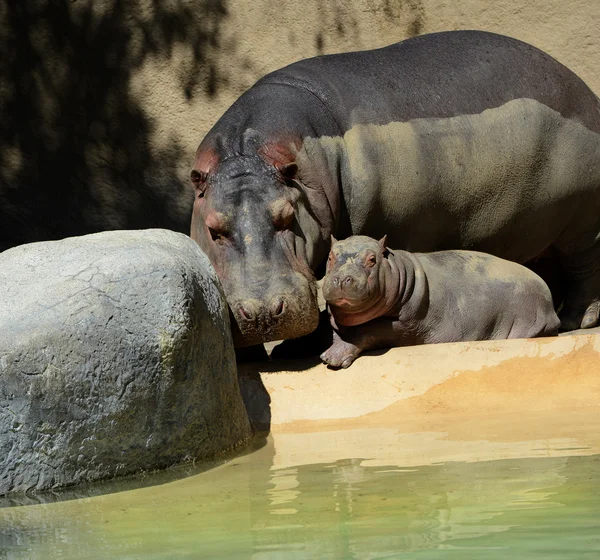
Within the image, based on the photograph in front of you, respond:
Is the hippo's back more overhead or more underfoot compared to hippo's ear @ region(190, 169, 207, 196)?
more overhead

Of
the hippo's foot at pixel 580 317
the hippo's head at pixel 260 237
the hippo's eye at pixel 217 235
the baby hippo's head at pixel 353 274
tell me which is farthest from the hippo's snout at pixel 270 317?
the hippo's foot at pixel 580 317

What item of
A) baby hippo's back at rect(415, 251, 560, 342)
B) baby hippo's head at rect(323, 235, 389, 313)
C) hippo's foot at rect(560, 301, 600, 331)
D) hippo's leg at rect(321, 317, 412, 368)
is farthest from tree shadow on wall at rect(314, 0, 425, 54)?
hippo's leg at rect(321, 317, 412, 368)

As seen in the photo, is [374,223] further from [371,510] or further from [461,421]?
[371,510]

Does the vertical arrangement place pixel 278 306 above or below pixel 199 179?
below

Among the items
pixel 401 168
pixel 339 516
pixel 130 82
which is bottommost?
pixel 130 82

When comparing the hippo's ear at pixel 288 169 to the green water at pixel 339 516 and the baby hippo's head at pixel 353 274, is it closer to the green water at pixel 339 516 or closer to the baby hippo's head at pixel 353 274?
the baby hippo's head at pixel 353 274

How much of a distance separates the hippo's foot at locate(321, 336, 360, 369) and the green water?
3.90 ft

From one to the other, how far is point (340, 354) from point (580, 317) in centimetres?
247

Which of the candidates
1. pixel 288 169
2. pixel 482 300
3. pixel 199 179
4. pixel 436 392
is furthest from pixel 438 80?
pixel 436 392

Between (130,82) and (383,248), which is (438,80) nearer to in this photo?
(383,248)

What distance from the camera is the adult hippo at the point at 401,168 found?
5.79m

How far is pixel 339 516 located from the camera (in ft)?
11.8

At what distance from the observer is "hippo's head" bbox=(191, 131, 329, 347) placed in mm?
5574

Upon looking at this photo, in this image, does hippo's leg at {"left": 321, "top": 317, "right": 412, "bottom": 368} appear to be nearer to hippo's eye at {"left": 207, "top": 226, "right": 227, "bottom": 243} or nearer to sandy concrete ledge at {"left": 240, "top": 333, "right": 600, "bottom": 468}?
sandy concrete ledge at {"left": 240, "top": 333, "right": 600, "bottom": 468}
